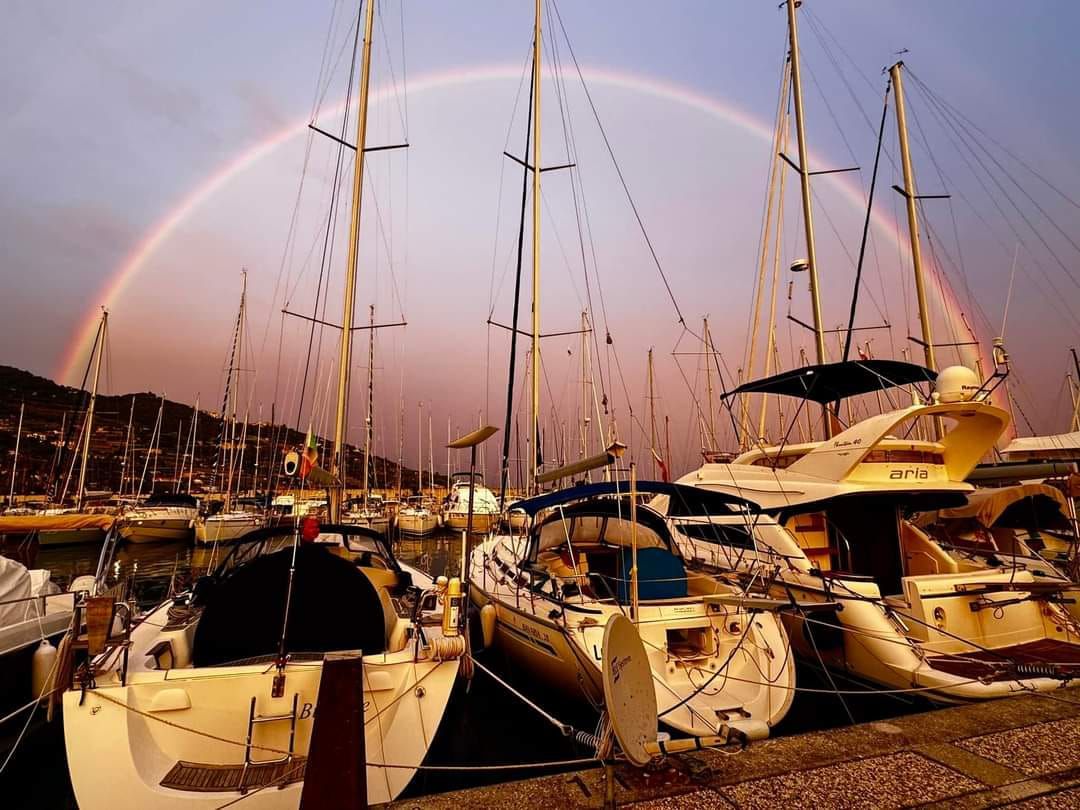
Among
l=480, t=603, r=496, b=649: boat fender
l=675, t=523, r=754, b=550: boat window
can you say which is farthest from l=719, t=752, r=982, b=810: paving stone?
l=675, t=523, r=754, b=550: boat window

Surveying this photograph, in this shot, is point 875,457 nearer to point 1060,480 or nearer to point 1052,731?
point 1052,731

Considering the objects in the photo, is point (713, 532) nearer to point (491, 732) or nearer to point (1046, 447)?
point (491, 732)

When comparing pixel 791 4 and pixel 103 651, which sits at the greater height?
pixel 791 4

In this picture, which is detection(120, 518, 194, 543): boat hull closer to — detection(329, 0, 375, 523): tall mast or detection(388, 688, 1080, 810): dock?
detection(329, 0, 375, 523): tall mast

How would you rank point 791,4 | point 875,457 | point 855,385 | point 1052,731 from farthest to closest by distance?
point 791,4
point 855,385
point 875,457
point 1052,731

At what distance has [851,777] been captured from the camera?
3.98 meters

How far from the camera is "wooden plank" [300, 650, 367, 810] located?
10.9 feet

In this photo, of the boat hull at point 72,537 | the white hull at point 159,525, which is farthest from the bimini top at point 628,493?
the white hull at point 159,525

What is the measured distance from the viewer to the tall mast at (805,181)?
1859 cm

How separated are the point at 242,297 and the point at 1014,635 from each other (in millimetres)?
42434

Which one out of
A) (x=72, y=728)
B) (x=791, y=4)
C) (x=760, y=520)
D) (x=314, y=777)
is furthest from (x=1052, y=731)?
(x=791, y=4)

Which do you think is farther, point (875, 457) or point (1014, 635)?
point (875, 457)

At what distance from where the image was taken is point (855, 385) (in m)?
14.4

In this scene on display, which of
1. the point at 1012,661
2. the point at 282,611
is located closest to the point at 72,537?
the point at 282,611
